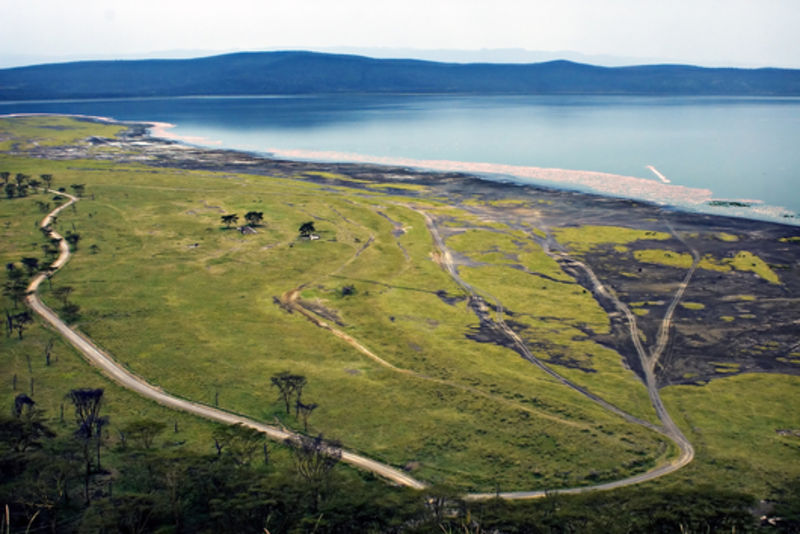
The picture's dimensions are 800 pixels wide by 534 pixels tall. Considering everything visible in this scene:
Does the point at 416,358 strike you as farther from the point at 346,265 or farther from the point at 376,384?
the point at 346,265

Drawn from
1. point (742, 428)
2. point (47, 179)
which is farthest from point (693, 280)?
point (47, 179)

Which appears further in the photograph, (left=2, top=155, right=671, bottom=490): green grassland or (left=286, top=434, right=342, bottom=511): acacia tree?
(left=2, top=155, right=671, bottom=490): green grassland

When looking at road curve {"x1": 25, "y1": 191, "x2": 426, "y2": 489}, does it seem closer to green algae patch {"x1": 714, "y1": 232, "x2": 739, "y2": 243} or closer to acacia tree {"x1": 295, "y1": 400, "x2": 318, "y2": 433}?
acacia tree {"x1": 295, "y1": 400, "x2": 318, "y2": 433}

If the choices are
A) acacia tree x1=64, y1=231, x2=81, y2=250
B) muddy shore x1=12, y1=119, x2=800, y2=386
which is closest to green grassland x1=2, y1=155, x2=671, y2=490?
acacia tree x1=64, y1=231, x2=81, y2=250

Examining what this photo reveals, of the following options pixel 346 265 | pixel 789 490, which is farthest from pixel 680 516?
pixel 346 265

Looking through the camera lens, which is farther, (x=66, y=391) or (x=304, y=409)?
(x=66, y=391)

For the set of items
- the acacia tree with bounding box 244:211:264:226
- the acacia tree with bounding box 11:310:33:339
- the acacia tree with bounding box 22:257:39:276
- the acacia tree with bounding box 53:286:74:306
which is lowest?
the acacia tree with bounding box 11:310:33:339

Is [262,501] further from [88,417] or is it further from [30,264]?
[30,264]

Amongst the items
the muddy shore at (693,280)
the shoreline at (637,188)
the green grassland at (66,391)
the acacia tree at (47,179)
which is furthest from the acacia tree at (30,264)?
the shoreline at (637,188)
